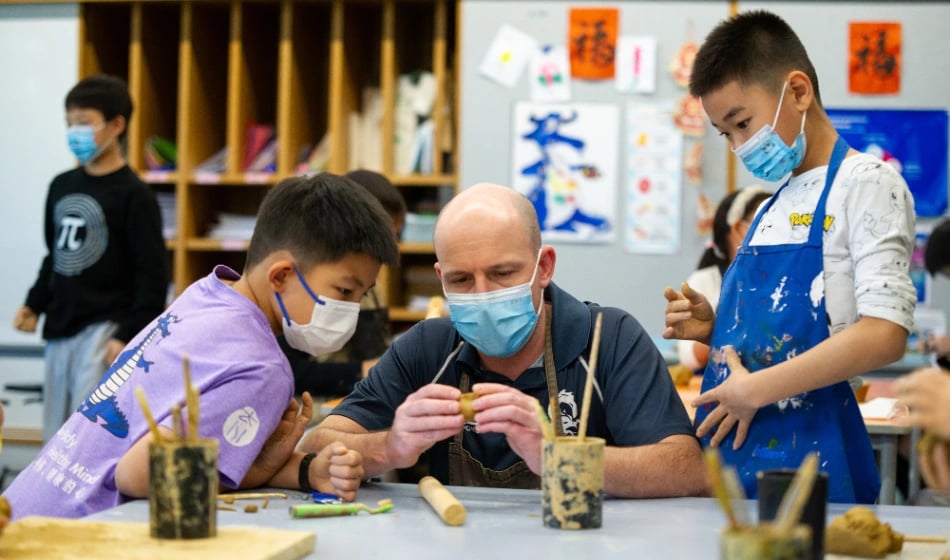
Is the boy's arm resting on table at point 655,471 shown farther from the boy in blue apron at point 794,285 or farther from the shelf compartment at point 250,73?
the shelf compartment at point 250,73

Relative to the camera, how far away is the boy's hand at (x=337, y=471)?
164cm

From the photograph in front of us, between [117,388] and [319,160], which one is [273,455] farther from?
[319,160]

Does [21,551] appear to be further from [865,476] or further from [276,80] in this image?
[276,80]

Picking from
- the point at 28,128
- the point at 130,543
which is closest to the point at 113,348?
the point at 28,128

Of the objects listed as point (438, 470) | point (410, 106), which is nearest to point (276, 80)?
point (410, 106)

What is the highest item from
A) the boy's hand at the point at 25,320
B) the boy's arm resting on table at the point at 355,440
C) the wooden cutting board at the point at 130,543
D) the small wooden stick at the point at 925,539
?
the wooden cutting board at the point at 130,543

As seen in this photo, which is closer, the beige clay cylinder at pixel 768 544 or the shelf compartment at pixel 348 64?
the beige clay cylinder at pixel 768 544

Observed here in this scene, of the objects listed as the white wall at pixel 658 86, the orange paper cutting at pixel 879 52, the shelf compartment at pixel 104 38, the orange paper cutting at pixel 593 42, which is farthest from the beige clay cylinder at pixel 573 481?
the shelf compartment at pixel 104 38

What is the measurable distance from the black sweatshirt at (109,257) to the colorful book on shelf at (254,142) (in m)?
1.24

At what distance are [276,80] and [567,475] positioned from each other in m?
4.61

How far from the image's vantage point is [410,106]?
202 inches

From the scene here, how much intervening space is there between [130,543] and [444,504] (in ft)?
1.40

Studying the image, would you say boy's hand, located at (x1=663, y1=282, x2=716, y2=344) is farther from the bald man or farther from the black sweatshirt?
the black sweatshirt

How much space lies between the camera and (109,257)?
3.98 metres
